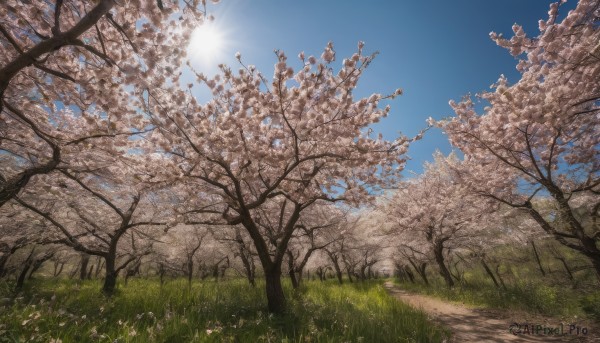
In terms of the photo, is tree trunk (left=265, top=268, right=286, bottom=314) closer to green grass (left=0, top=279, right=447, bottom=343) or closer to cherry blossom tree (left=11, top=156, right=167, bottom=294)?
green grass (left=0, top=279, right=447, bottom=343)

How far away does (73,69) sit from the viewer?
5.30 m

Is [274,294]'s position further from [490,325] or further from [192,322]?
[490,325]

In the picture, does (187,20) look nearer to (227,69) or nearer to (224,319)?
(227,69)

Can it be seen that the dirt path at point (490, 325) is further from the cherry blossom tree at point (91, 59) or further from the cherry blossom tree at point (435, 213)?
the cherry blossom tree at point (91, 59)

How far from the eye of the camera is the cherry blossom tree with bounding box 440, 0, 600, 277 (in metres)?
5.93

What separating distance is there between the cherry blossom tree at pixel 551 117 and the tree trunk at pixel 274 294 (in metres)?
7.26

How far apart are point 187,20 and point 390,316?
9.15 m

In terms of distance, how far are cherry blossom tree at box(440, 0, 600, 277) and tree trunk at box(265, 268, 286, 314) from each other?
7.26m

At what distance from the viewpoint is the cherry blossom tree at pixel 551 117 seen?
19.5ft

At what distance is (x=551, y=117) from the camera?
6.17 metres

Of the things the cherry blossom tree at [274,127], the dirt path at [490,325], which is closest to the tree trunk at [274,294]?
the cherry blossom tree at [274,127]

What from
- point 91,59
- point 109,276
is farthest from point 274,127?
point 109,276

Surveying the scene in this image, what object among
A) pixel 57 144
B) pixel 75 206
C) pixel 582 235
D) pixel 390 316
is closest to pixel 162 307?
pixel 57 144

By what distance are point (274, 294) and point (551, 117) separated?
27.8 feet
